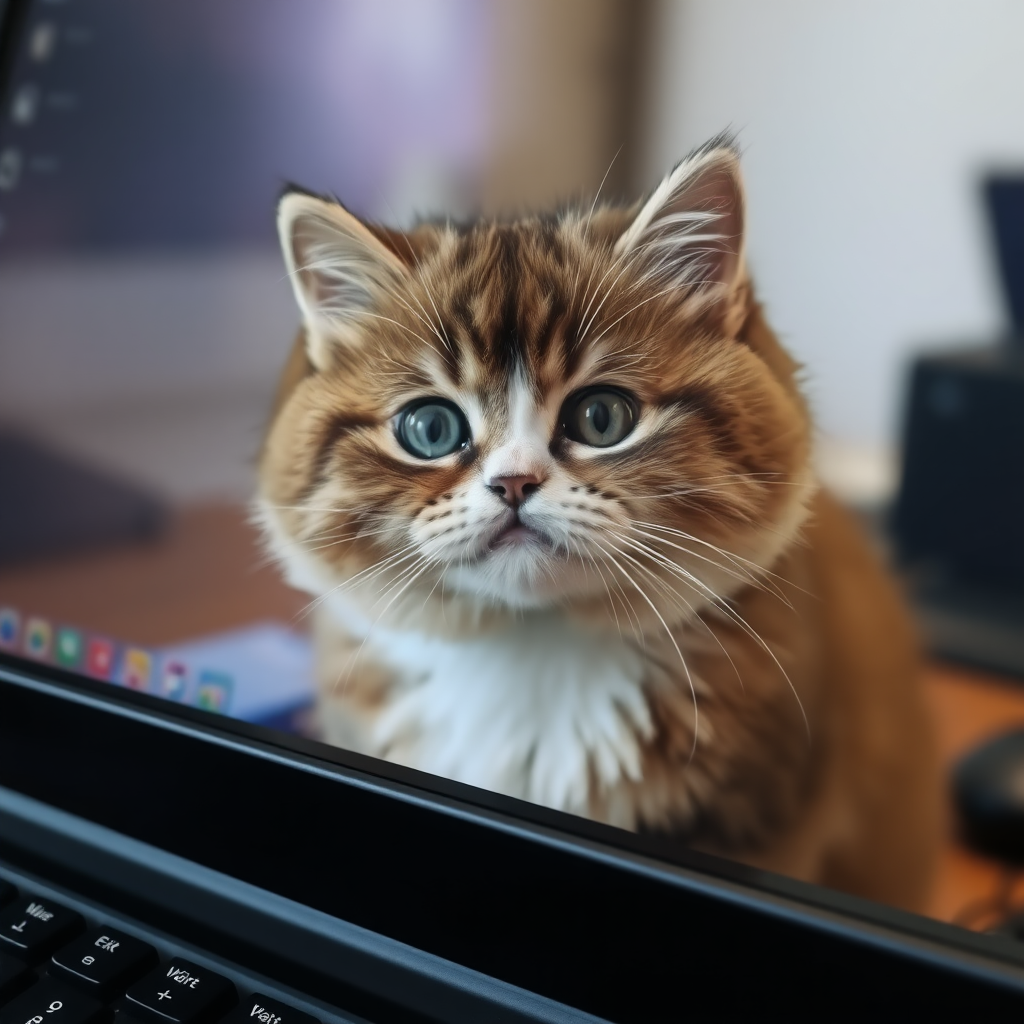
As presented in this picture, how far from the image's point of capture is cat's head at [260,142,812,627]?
0.42 meters

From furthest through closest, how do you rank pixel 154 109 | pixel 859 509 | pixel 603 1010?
pixel 859 509
pixel 154 109
pixel 603 1010

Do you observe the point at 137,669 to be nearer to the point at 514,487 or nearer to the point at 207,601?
the point at 207,601

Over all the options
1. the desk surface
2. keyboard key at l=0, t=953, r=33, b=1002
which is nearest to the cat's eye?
the desk surface

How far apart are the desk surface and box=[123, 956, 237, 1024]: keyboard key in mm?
206

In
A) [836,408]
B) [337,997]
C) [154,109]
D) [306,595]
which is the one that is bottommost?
[337,997]

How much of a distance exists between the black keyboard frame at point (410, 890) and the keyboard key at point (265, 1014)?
0.08 ft

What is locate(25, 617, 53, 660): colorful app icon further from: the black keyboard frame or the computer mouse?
the computer mouse

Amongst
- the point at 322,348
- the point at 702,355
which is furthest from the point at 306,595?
the point at 702,355

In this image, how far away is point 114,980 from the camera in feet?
1.34

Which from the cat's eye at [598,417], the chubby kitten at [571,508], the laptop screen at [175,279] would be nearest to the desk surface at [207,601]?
the laptop screen at [175,279]

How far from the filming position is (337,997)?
415 mm

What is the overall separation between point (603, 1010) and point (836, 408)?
1.64 feet

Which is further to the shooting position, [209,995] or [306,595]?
[306,595]

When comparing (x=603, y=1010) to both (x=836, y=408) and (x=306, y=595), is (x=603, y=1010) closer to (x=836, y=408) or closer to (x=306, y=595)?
(x=306, y=595)
